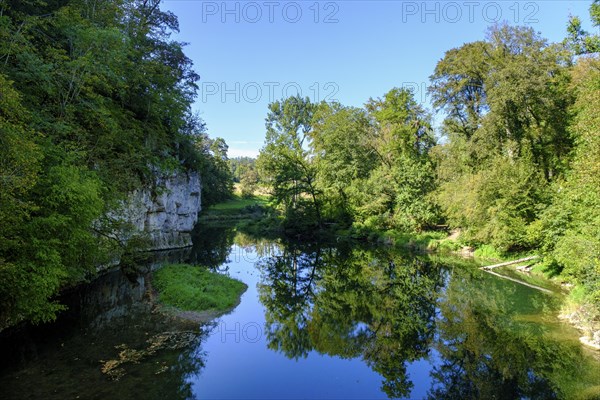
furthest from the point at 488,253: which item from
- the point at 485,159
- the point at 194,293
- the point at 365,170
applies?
the point at 194,293

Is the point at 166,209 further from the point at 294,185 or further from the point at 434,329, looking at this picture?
the point at 434,329

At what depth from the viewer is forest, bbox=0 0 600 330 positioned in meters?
12.1

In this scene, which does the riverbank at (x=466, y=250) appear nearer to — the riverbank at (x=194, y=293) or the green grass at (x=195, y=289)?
the riverbank at (x=194, y=293)

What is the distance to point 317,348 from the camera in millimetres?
14344

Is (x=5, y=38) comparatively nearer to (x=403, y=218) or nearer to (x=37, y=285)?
(x=37, y=285)

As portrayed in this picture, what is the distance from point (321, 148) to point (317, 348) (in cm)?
4389

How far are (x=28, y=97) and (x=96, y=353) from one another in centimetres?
1015

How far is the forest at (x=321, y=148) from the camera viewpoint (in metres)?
12.1

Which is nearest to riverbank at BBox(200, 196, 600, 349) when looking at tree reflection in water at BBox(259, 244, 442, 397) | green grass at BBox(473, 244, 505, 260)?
green grass at BBox(473, 244, 505, 260)

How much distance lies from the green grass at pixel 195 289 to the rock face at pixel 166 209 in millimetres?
5631

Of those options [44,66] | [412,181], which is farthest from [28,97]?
[412,181]

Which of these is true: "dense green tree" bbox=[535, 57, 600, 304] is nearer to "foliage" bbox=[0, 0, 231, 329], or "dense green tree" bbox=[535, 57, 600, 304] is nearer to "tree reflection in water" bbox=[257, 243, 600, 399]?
"tree reflection in water" bbox=[257, 243, 600, 399]

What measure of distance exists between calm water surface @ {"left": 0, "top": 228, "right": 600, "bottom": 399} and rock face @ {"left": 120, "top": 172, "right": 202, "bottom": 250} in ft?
23.4

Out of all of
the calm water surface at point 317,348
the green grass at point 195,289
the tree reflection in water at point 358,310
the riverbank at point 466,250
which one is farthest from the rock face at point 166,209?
the riverbank at point 466,250
